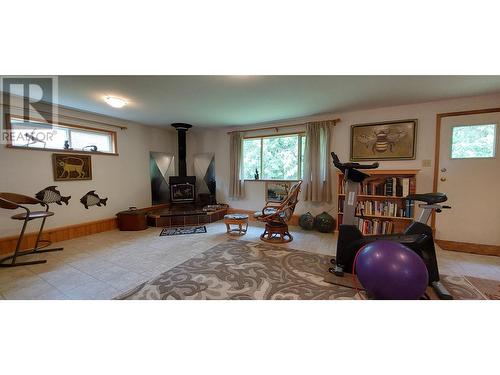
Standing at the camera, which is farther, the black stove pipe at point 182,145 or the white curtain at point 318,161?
the black stove pipe at point 182,145

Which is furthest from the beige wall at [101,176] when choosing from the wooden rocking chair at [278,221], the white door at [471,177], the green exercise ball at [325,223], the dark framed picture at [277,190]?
the white door at [471,177]

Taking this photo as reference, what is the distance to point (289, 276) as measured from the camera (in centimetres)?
190

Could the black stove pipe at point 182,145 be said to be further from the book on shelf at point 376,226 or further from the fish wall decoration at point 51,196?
the book on shelf at point 376,226

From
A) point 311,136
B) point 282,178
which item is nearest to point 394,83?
point 311,136

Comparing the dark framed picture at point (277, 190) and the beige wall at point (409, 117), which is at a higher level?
the beige wall at point (409, 117)

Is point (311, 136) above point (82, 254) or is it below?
above

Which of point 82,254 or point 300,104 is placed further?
point 300,104

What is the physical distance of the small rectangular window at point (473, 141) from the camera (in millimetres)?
2619

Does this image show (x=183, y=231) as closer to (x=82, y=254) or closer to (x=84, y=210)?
(x=82, y=254)

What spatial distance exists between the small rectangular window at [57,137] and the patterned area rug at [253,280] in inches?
113

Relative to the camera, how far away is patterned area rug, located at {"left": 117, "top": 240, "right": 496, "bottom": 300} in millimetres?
1596

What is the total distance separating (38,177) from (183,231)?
2237mm

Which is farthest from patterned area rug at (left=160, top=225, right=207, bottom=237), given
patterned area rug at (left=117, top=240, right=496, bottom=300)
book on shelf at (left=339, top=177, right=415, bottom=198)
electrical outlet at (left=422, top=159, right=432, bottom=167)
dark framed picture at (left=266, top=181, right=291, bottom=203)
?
electrical outlet at (left=422, top=159, right=432, bottom=167)

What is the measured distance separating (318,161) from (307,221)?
1141 millimetres
